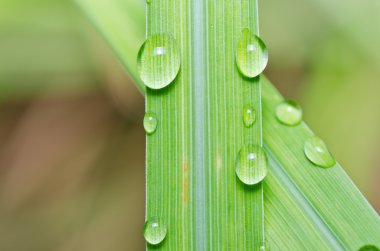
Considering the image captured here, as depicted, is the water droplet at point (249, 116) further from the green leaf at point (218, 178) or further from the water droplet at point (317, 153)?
the water droplet at point (317, 153)

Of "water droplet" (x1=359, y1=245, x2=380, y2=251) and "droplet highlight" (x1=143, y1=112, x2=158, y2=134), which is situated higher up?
"droplet highlight" (x1=143, y1=112, x2=158, y2=134)

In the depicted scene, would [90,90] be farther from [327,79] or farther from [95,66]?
[327,79]

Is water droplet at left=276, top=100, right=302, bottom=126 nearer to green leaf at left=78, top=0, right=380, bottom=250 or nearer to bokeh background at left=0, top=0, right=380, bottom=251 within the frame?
green leaf at left=78, top=0, right=380, bottom=250

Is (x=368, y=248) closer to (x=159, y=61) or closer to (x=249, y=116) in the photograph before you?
(x=249, y=116)

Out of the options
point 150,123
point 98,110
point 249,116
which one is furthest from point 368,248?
point 98,110

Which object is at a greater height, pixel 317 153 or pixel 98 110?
pixel 98 110

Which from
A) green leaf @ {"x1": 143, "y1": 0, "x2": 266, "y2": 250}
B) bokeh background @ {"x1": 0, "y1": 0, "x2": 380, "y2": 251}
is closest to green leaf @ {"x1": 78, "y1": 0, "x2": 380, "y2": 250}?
green leaf @ {"x1": 143, "y1": 0, "x2": 266, "y2": 250}

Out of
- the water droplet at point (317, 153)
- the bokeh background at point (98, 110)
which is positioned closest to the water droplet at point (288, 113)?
the water droplet at point (317, 153)
